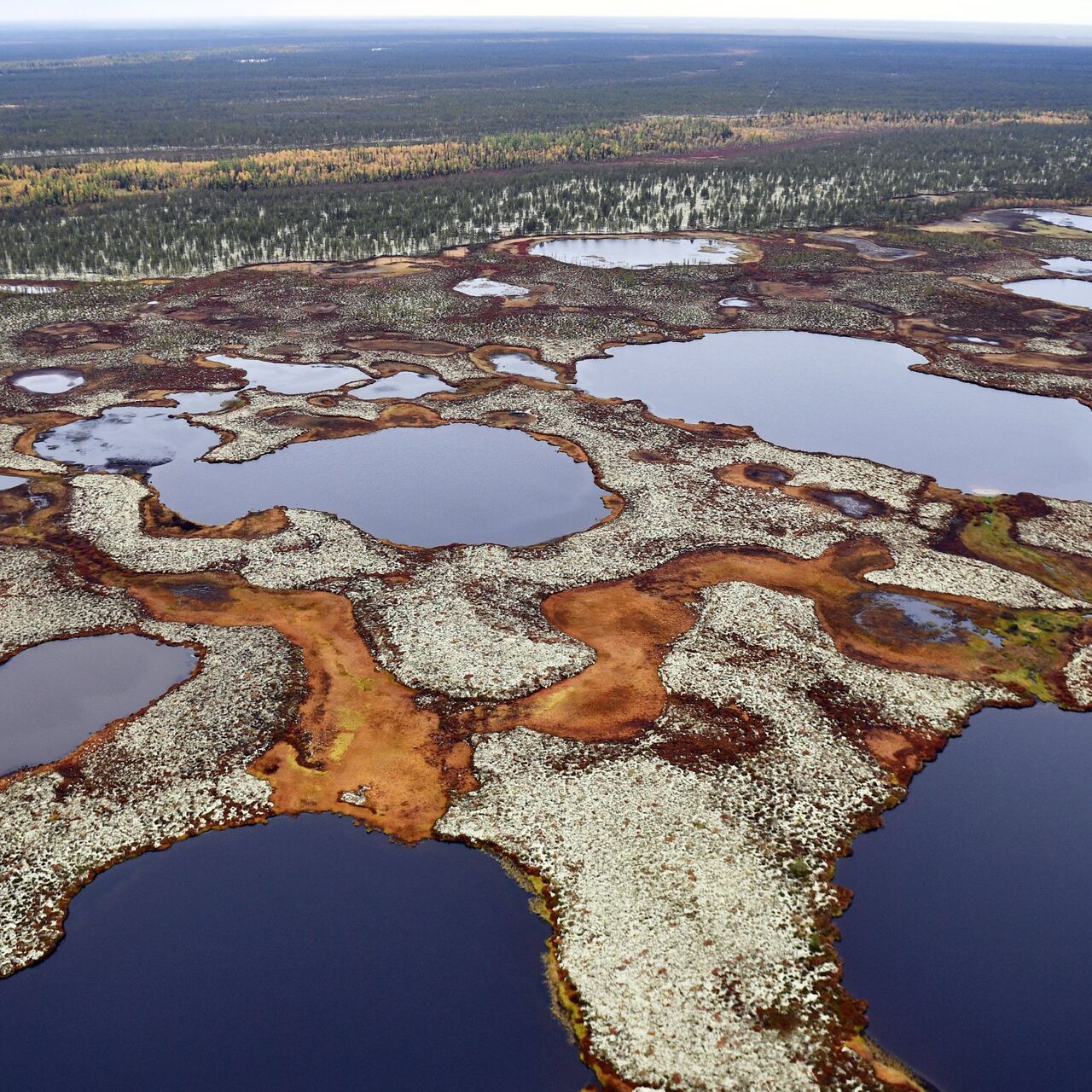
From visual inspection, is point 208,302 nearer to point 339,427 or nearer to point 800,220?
point 339,427

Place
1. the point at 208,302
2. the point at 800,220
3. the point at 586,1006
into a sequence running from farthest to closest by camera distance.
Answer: the point at 800,220 → the point at 208,302 → the point at 586,1006

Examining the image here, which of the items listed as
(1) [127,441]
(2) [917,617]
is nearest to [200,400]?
(1) [127,441]

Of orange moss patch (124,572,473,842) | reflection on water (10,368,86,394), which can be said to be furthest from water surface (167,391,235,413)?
orange moss patch (124,572,473,842)

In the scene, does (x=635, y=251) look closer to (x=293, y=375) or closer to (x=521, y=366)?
(x=521, y=366)

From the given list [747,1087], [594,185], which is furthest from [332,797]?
[594,185]

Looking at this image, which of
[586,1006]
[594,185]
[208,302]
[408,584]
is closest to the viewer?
[586,1006]

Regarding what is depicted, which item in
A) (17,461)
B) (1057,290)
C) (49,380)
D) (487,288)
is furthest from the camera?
(1057,290)

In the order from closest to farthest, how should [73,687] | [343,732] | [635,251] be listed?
[343,732] → [73,687] → [635,251]
